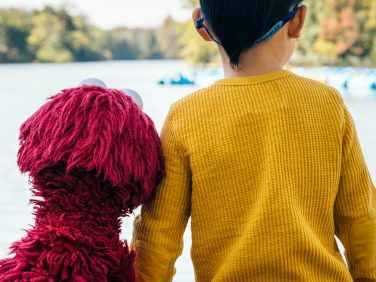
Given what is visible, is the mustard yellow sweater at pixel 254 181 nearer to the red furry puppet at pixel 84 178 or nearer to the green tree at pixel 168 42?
the red furry puppet at pixel 84 178

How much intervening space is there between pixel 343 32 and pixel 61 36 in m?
21.0

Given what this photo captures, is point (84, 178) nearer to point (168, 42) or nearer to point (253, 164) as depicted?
point (253, 164)

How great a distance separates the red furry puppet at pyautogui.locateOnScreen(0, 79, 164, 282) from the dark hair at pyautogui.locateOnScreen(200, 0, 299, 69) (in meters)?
0.18

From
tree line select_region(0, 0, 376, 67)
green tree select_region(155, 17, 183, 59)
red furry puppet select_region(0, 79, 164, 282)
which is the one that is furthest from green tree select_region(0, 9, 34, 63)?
red furry puppet select_region(0, 79, 164, 282)

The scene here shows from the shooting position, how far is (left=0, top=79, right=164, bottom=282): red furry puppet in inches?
21.6

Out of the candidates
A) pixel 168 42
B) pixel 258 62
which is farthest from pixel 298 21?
pixel 168 42

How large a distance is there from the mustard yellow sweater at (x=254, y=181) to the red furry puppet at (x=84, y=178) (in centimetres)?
6

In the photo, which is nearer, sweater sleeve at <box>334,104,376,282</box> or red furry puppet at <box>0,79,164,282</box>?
red furry puppet at <box>0,79,164,282</box>

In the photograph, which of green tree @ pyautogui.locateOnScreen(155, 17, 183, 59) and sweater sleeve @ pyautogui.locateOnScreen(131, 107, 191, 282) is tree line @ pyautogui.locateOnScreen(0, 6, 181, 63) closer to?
green tree @ pyautogui.locateOnScreen(155, 17, 183, 59)

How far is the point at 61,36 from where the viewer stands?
3086cm

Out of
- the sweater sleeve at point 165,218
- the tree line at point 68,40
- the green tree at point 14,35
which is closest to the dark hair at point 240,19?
the sweater sleeve at point 165,218

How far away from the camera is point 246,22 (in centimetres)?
62

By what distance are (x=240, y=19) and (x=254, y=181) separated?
253 mm

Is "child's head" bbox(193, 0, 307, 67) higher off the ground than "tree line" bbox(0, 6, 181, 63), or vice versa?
"child's head" bbox(193, 0, 307, 67)
